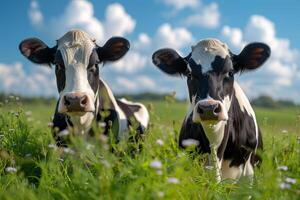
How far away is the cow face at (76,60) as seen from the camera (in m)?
6.45

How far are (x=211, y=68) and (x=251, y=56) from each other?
1092 millimetres

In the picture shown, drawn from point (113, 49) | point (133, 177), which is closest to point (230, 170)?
point (113, 49)

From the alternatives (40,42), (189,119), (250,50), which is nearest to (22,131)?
(40,42)

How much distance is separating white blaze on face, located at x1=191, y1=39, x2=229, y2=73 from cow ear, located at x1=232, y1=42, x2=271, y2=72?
1.14 ft

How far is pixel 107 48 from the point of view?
8.22m

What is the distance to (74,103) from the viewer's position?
20.8 ft

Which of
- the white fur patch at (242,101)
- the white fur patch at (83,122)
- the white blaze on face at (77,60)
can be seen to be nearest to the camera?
the white blaze on face at (77,60)

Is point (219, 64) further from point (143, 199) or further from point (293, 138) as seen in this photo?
point (143, 199)

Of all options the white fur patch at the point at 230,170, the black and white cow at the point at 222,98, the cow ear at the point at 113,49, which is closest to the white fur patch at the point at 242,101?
the black and white cow at the point at 222,98

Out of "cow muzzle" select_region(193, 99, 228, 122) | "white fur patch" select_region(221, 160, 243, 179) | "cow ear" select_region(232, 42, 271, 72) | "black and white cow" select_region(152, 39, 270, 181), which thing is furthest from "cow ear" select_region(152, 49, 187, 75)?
"cow muzzle" select_region(193, 99, 228, 122)

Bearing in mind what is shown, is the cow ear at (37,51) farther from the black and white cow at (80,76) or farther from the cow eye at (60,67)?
the cow eye at (60,67)

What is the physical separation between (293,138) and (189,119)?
1.53m

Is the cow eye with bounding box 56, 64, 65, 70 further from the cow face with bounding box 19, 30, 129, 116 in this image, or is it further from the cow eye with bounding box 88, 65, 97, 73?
the cow eye with bounding box 88, 65, 97, 73

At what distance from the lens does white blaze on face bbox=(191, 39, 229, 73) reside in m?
6.63
